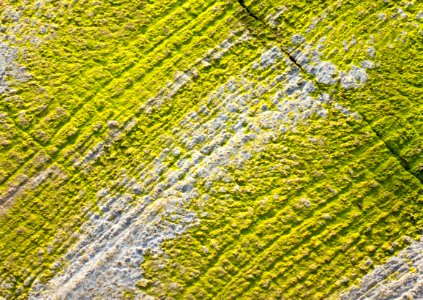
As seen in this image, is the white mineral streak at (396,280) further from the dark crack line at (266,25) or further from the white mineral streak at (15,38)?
the white mineral streak at (15,38)

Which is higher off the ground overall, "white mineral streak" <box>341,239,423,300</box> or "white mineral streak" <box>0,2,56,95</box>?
"white mineral streak" <box>0,2,56,95</box>

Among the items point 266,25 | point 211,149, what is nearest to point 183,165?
point 211,149

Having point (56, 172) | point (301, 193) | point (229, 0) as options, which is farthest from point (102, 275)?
point (229, 0)

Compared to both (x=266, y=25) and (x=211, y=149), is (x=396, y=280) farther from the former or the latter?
(x=266, y=25)

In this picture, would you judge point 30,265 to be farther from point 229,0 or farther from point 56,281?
point 229,0

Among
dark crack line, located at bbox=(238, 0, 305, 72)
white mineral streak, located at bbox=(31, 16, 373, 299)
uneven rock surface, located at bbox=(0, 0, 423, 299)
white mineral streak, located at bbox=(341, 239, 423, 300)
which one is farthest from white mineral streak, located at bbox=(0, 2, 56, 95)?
white mineral streak, located at bbox=(341, 239, 423, 300)

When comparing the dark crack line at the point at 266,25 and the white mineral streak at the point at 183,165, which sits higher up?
the dark crack line at the point at 266,25

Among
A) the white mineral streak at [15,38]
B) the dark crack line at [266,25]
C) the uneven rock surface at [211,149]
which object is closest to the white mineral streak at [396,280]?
the uneven rock surface at [211,149]

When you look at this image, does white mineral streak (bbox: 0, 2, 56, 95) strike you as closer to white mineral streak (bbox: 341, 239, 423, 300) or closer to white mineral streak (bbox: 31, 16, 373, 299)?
white mineral streak (bbox: 31, 16, 373, 299)

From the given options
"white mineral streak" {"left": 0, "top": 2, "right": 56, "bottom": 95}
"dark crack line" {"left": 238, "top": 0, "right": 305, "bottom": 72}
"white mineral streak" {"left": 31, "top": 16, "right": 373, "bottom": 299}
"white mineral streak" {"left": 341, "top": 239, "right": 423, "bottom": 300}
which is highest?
"white mineral streak" {"left": 0, "top": 2, "right": 56, "bottom": 95}
